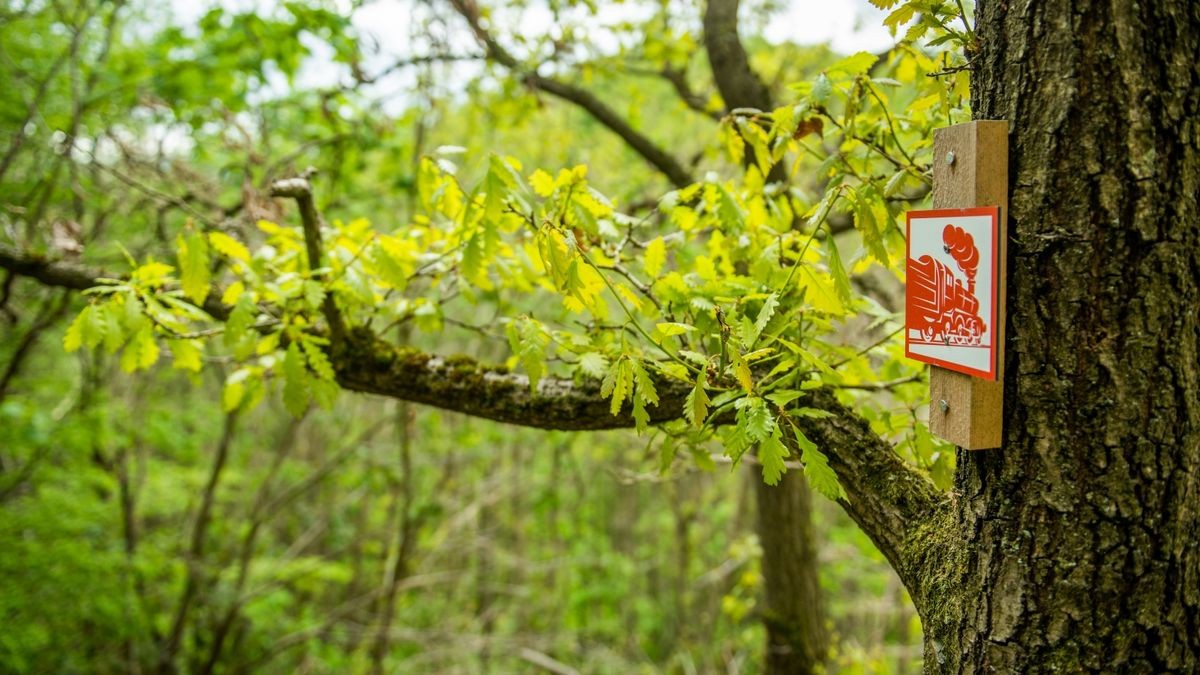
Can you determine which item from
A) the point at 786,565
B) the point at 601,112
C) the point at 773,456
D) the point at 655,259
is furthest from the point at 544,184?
the point at 786,565

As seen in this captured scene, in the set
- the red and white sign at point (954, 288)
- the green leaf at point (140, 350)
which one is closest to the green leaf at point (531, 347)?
the red and white sign at point (954, 288)

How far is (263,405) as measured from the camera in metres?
8.58

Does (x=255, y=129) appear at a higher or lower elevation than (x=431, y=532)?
higher

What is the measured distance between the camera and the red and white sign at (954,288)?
1.01 meters

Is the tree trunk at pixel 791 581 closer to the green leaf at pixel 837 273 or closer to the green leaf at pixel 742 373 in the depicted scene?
the green leaf at pixel 837 273

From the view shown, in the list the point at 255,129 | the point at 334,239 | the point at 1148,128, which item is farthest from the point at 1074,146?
the point at 255,129

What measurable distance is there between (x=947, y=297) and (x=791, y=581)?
Result: 8.06ft

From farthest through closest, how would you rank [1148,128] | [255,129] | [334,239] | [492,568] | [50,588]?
[492,568]
[50,588]
[255,129]
[334,239]
[1148,128]

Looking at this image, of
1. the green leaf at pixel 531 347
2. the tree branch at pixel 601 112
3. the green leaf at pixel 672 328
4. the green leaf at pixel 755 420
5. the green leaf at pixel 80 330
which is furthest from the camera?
the tree branch at pixel 601 112

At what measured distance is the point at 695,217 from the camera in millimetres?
1667

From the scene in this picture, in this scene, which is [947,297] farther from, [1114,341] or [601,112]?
[601,112]

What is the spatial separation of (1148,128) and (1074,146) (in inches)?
3.6

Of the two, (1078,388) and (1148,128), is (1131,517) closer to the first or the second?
(1078,388)

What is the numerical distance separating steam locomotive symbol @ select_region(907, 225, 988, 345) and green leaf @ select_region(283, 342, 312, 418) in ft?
4.14
